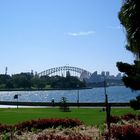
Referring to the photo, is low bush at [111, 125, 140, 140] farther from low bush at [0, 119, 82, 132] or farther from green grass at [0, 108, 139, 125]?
green grass at [0, 108, 139, 125]

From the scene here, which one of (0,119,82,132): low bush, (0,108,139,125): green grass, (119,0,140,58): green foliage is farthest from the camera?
(0,108,139,125): green grass

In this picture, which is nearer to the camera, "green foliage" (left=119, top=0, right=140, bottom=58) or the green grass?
"green foliage" (left=119, top=0, right=140, bottom=58)

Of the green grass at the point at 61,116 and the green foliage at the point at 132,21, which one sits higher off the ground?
the green foliage at the point at 132,21

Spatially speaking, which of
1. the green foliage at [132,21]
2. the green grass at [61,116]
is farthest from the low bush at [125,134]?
the green grass at [61,116]

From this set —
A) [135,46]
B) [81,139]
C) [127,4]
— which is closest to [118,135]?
[81,139]

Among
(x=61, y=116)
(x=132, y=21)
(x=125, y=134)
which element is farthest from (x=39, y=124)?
(x=61, y=116)

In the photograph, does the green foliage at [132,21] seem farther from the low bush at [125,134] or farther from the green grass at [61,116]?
the green grass at [61,116]

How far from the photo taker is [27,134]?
18281 mm

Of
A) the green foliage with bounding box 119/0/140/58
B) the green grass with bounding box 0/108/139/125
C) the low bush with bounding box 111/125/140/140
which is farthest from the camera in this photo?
the green grass with bounding box 0/108/139/125

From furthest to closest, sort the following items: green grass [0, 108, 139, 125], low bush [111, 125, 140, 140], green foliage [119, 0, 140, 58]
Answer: green grass [0, 108, 139, 125]
green foliage [119, 0, 140, 58]
low bush [111, 125, 140, 140]

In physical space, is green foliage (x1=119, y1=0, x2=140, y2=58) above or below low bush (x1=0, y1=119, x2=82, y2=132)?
above

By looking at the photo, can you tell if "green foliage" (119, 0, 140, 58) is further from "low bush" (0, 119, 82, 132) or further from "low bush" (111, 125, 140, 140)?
"low bush" (0, 119, 82, 132)

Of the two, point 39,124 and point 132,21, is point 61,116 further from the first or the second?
point 132,21

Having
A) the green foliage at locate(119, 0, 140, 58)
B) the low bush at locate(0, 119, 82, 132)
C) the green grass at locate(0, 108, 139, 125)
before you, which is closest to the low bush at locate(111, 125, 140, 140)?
the green foliage at locate(119, 0, 140, 58)
